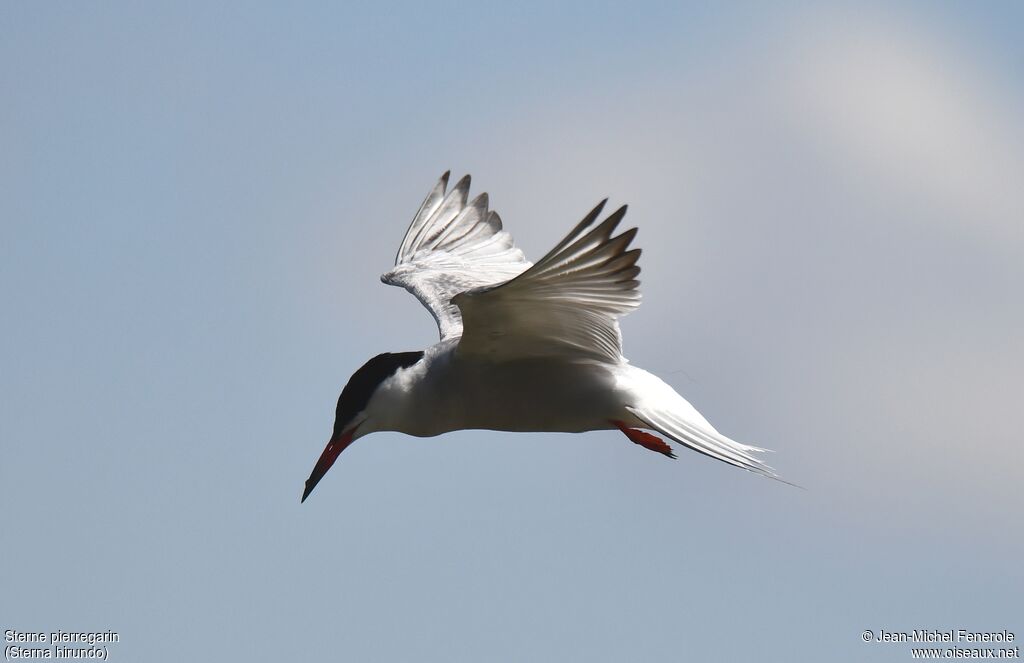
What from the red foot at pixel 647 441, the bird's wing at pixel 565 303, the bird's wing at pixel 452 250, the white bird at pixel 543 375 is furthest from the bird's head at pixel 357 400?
the bird's wing at pixel 452 250

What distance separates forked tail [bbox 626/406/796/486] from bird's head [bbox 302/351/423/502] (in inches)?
47.4

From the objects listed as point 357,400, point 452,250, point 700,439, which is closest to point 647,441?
point 700,439

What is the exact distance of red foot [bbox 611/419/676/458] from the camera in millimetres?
7035

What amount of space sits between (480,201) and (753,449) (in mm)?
3892

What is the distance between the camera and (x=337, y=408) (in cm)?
695

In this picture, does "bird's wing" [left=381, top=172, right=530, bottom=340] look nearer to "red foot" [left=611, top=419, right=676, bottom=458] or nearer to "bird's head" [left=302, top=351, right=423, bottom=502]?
"bird's head" [left=302, top=351, right=423, bottom=502]

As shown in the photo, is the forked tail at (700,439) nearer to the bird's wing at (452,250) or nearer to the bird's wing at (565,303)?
the bird's wing at (565,303)

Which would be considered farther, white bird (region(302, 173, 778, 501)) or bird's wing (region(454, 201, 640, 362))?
white bird (region(302, 173, 778, 501))

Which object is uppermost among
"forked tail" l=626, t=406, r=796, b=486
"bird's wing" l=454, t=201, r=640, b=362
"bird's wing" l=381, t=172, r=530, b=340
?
"bird's wing" l=381, t=172, r=530, b=340

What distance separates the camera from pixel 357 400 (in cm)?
685

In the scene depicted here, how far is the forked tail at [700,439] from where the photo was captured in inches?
240

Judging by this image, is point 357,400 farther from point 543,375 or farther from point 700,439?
point 700,439

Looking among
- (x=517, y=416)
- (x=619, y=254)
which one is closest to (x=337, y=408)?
(x=517, y=416)

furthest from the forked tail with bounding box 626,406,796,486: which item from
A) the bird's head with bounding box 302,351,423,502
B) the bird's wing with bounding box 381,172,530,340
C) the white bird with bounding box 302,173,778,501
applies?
the bird's wing with bounding box 381,172,530,340
